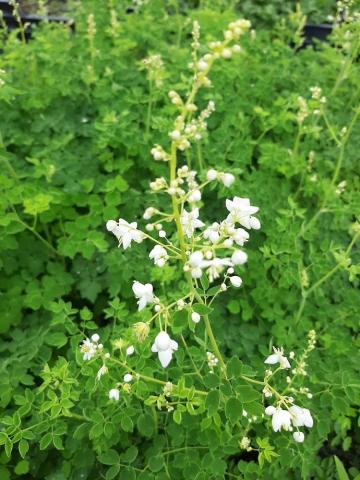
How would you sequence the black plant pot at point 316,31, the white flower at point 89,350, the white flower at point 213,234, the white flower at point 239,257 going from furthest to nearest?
the black plant pot at point 316,31, the white flower at point 89,350, the white flower at point 213,234, the white flower at point 239,257

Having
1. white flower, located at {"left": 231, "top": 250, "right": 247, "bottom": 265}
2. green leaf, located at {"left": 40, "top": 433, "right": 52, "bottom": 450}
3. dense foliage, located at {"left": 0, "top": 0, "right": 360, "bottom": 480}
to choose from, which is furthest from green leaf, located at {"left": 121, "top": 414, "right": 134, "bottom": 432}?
white flower, located at {"left": 231, "top": 250, "right": 247, "bottom": 265}

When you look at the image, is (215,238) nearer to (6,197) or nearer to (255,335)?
(255,335)

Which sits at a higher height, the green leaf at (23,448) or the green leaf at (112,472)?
the green leaf at (23,448)

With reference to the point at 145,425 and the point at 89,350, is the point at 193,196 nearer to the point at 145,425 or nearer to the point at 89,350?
the point at 89,350

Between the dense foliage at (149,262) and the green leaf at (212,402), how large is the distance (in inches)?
0.5

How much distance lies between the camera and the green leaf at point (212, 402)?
1513mm

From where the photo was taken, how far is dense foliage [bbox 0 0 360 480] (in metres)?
1.86

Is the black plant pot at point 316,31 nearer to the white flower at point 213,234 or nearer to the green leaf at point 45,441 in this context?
the white flower at point 213,234

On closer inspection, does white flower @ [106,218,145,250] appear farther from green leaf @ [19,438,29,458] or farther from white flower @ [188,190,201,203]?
green leaf @ [19,438,29,458]

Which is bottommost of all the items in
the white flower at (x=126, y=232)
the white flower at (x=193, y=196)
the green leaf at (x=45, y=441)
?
the green leaf at (x=45, y=441)

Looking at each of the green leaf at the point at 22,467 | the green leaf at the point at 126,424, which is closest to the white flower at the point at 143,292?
the green leaf at the point at 126,424

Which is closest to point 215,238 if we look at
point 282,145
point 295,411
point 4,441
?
point 295,411

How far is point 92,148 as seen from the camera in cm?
319

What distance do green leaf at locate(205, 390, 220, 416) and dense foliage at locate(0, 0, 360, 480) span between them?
13 millimetres
